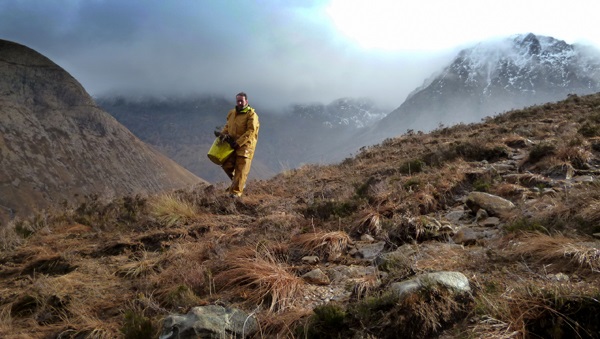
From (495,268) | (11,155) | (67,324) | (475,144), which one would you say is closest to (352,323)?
(495,268)

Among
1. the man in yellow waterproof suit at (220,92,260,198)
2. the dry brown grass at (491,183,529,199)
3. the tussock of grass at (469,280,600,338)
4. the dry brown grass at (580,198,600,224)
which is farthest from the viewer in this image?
the man in yellow waterproof suit at (220,92,260,198)

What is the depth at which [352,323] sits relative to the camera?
7.36 feet

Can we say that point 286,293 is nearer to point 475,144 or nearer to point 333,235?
point 333,235

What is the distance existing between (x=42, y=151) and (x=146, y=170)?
13.5 feet

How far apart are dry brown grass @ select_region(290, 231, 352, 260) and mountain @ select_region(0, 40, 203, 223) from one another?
33.9 ft

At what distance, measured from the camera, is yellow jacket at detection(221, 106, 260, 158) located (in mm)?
7583

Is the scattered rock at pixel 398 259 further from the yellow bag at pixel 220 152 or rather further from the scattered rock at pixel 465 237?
the yellow bag at pixel 220 152

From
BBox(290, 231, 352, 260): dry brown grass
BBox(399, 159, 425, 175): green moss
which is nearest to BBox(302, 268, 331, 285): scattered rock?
BBox(290, 231, 352, 260): dry brown grass

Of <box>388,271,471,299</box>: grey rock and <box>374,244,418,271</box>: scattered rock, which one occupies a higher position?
<box>388,271,471,299</box>: grey rock

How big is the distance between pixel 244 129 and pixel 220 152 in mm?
713

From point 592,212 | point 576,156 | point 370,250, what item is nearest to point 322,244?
point 370,250

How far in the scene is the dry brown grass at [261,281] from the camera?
2883 millimetres

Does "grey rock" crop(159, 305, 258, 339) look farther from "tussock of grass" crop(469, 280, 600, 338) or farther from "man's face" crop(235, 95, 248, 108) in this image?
"man's face" crop(235, 95, 248, 108)

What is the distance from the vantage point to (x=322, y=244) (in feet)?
12.8
